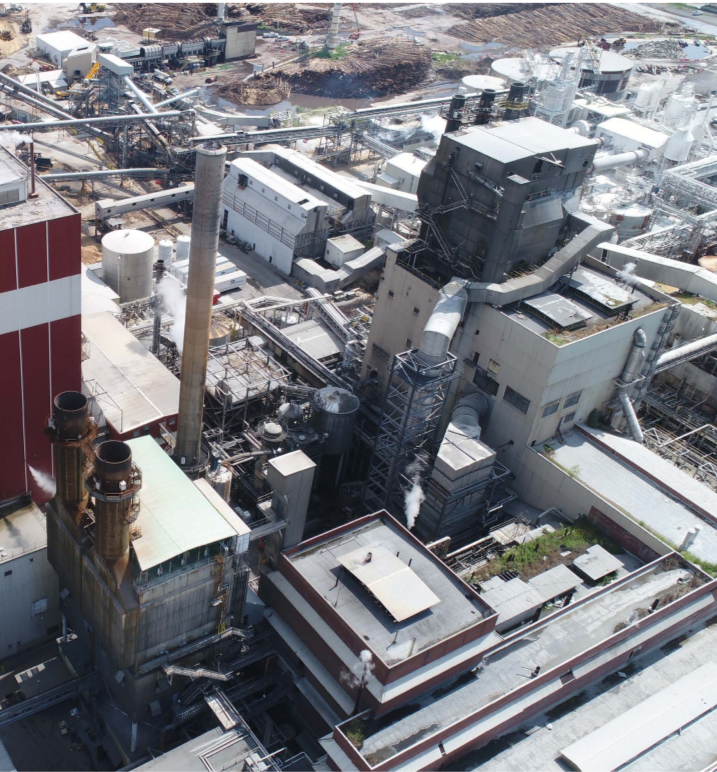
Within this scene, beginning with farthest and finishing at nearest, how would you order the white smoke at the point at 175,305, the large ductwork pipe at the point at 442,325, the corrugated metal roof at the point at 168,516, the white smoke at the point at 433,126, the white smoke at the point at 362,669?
the white smoke at the point at 433,126 < the white smoke at the point at 175,305 < the large ductwork pipe at the point at 442,325 < the white smoke at the point at 362,669 < the corrugated metal roof at the point at 168,516

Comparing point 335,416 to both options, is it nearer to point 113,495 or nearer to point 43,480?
point 43,480

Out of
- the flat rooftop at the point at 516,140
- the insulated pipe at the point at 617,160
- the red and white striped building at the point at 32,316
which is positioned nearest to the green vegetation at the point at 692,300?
the insulated pipe at the point at 617,160

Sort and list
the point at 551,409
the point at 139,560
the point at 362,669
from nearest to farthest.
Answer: the point at 139,560 < the point at 362,669 < the point at 551,409

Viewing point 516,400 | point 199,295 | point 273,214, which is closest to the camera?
point 199,295

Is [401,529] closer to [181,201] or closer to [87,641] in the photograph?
[87,641]

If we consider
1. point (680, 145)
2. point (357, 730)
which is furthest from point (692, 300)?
point (357, 730)

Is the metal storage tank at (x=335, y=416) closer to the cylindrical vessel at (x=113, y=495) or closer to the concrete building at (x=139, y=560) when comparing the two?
the concrete building at (x=139, y=560)
